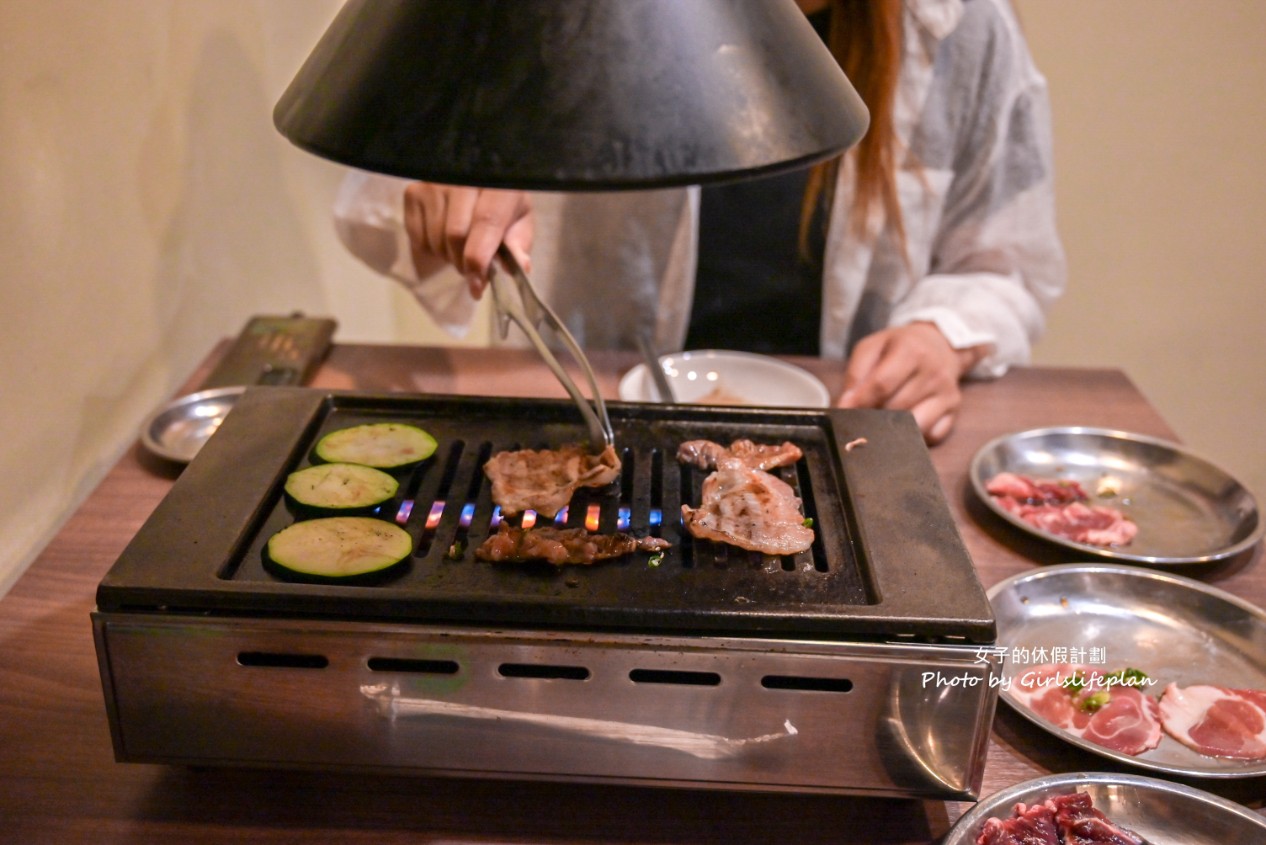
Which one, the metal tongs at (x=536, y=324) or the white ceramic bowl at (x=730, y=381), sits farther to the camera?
the white ceramic bowl at (x=730, y=381)

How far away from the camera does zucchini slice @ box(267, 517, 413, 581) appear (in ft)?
3.58

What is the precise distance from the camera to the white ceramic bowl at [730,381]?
Answer: 1963 millimetres

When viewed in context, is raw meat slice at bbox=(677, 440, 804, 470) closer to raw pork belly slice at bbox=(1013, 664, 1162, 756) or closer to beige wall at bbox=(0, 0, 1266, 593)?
raw pork belly slice at bbox=(1013, 664, 1162, 756)

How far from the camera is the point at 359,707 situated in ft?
3.55

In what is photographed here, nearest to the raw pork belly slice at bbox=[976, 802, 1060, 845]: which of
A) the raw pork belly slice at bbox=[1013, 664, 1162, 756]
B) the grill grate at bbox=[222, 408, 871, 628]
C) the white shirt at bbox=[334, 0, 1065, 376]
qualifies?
the raw pork belly slice at bbox=[1013, 664, 1162, 756]

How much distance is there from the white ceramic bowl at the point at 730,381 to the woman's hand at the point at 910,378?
0.08 meters

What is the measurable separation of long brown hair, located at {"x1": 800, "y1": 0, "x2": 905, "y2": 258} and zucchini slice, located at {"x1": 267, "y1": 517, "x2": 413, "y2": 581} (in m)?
1.33

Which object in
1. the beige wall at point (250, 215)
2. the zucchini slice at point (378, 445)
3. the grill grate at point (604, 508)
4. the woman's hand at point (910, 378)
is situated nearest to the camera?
the grill grate at point (604, 508)

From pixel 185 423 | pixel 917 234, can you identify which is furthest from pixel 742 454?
pixel 917 234

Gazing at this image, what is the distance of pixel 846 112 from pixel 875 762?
0.67 m

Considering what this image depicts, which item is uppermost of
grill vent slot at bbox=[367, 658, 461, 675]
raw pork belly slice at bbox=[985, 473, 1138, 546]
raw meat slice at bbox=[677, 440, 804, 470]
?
raw meat slice at bbox=[677, 440, 804, 470]

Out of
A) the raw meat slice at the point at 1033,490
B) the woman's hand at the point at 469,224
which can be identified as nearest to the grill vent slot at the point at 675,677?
the woman's hand at the point at 469,224

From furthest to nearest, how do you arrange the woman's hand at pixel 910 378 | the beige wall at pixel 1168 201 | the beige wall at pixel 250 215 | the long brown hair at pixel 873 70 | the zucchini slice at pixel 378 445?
the beige wall at pixel 1168 201, the long brown hair at pixel 873 70, the woman's hand at pixel 910 378, the beige wall at pixel 250 215, the zucchini slice at pixel 378 445

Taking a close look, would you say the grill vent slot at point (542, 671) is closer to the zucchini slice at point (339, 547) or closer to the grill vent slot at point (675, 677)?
the grill vent slot at point (675, 677)
